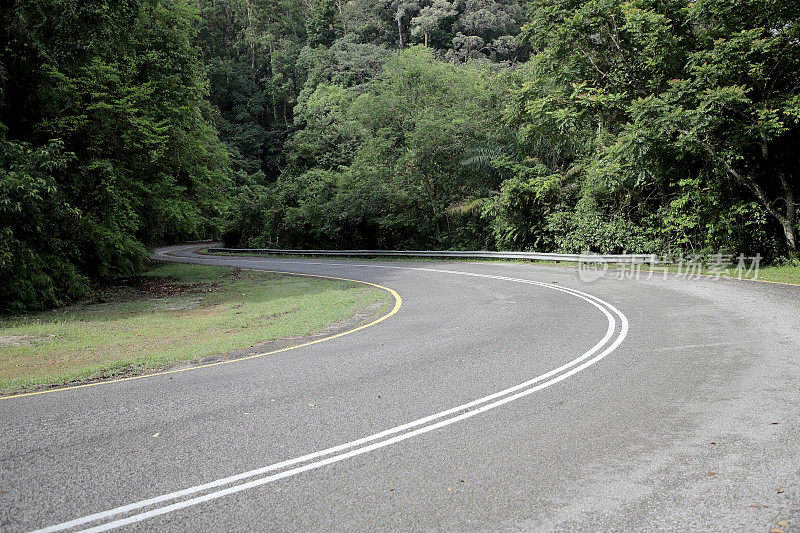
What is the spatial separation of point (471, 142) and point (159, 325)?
20.8 metres

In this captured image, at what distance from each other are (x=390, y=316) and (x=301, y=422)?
6.41 meters

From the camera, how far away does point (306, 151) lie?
4691 cm

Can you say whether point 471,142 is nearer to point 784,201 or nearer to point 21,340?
point 784,201

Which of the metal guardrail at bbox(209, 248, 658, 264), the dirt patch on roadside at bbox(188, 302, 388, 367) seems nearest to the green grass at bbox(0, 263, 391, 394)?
the dirt patch on roadside at bbox(188, 302, 388, 367)

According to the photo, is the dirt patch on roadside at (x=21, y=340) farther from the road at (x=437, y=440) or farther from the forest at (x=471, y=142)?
the road at (x=437, y=440)

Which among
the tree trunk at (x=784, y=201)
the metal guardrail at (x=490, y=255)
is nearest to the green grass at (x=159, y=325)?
the metal guardrail at (x=490, y=255)

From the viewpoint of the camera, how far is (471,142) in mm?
28094

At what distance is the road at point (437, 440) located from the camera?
354cm

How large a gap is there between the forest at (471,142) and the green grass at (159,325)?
8.42 feet

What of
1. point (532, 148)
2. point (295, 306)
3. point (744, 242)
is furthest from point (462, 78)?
point (295, 306)

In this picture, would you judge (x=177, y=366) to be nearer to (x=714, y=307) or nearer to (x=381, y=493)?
(x=381, y=493)

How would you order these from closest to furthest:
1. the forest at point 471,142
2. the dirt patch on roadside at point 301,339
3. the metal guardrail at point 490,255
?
the dirt patch on roadside at point 301,339 < the forest at point 471,142 < the metal guardrail at point 490,255

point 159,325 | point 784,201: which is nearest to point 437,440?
point 159,325

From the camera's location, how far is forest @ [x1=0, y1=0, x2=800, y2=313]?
15.3 meters
